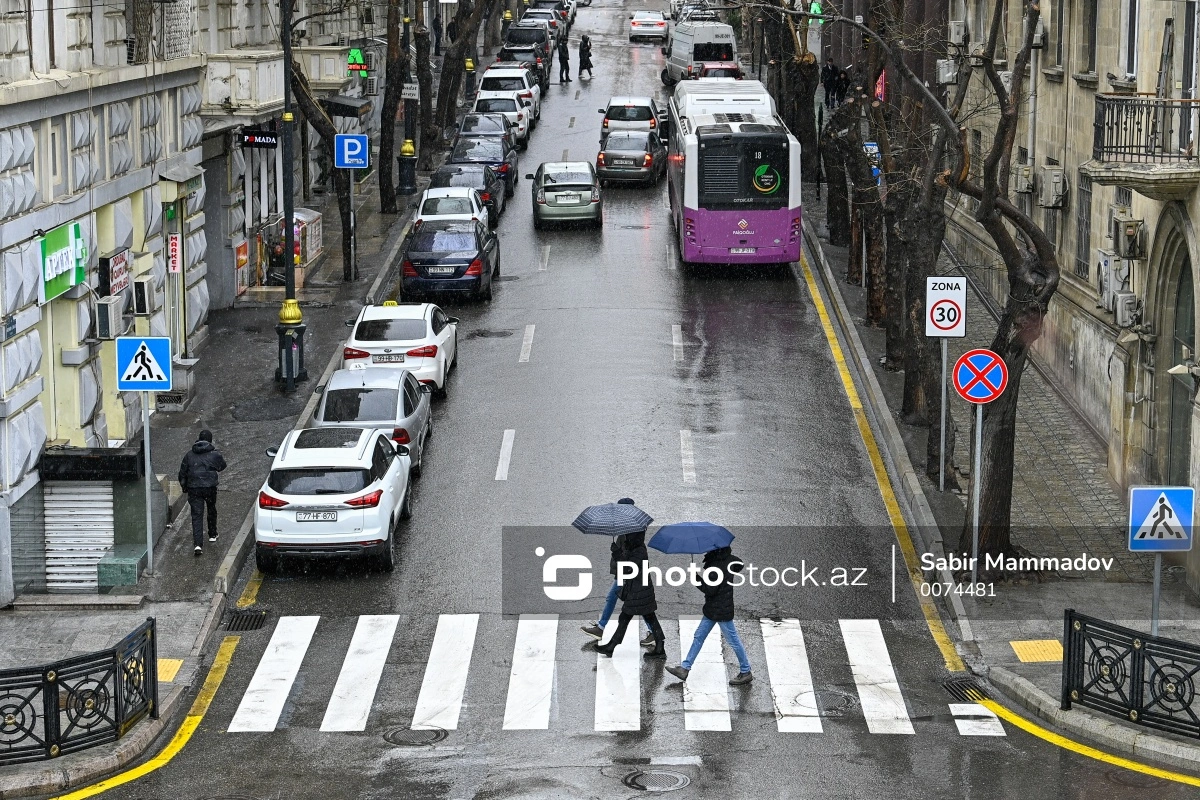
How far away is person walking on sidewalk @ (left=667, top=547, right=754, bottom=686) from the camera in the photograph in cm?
1747

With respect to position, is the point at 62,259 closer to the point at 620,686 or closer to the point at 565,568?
the point at 565,568

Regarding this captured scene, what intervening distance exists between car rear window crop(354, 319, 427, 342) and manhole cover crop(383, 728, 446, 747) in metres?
12.9

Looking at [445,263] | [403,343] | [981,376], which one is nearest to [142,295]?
[403,343]

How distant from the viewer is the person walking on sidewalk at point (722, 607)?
1747cm

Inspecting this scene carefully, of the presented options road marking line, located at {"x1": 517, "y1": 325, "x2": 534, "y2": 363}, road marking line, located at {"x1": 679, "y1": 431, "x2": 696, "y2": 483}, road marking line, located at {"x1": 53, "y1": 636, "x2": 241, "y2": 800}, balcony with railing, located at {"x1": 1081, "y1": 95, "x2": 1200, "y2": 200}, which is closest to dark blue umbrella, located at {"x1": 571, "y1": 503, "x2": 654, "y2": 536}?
road marking line, located at {"x1": 53, "y1": 636, "x2": 241, "y2": 800}

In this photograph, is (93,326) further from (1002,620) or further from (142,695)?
(1002,620)

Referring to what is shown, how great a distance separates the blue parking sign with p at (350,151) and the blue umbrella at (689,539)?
20543mm

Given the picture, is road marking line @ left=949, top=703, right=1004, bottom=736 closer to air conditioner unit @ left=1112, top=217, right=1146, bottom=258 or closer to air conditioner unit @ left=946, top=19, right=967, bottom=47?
air conditioner unit @ left=1112, top=217, right=1146, bottom=258

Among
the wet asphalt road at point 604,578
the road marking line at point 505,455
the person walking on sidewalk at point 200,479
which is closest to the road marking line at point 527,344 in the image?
the wet asphalt road at point 604,578

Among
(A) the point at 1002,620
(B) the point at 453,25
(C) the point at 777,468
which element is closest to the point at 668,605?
(A) the point at 1002,620

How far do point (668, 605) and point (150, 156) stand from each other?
13.2 m

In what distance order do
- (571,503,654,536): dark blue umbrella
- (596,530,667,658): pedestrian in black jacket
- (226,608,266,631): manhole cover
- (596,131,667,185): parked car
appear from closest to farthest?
(571,503,654,536): dark blue umbrella, (596,530,667,658): pedestrian in black jacket, (226,608,266,631): manhole cover, (596,131,667,185): parked car

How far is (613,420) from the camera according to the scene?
27688 millimetres

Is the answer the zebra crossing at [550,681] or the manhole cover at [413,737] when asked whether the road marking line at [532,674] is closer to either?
the zebra crossing at [550,681]
